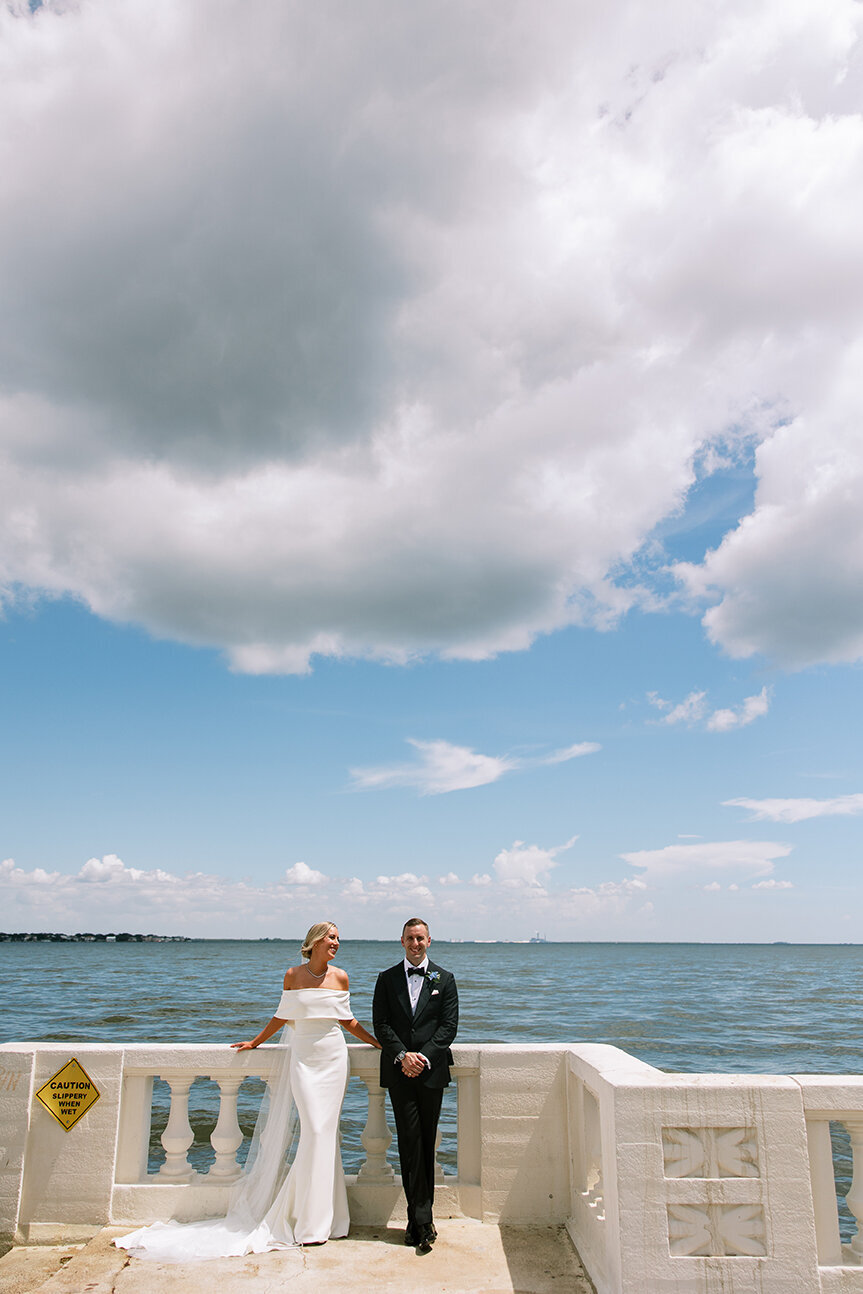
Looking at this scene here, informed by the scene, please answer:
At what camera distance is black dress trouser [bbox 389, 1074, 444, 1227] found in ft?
17.5

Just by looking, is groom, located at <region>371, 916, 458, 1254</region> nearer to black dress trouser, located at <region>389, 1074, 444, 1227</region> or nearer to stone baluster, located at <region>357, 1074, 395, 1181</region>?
black dress trouser, located at <region>389, 1074, 444, 1227</region>

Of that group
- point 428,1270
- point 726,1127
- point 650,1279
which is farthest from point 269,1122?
point 726,1127

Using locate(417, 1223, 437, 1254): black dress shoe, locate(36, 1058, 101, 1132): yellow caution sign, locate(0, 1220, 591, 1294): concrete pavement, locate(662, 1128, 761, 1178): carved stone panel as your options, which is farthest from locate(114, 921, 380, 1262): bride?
locate(662, 1128, 761, 1178): carved stone panel

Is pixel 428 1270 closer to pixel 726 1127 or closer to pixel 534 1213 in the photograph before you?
pixel 534 1213

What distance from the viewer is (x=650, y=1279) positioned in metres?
4.13

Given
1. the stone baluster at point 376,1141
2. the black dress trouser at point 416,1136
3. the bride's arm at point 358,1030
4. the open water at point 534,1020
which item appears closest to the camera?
the black dress trouser at point 416,1136

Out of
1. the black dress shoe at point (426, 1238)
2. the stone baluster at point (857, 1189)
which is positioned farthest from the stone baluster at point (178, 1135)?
the stone baluster at point (857, 1189)

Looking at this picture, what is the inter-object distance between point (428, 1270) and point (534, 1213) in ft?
3.05

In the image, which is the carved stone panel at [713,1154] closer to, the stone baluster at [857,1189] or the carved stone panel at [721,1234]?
the carved stone panel at [721,1234]

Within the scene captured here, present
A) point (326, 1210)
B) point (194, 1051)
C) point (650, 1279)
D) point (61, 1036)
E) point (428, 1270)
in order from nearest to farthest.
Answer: point (650, 1279) → point (428, 1270) → point (326, 1210) → point (194, 1051) → point (61, 1036)

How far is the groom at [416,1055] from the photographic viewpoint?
5.38 m

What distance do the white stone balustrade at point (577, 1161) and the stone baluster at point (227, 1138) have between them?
1cm

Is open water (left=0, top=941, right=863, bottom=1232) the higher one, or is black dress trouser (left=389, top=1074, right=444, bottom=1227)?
black dress trouser (left=389, top=1074, right=444, bottom=1227)

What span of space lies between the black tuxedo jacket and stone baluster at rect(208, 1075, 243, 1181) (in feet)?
3.26
